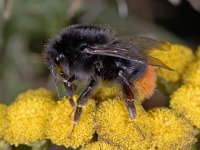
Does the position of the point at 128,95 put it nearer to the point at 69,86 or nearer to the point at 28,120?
the point at 69,86

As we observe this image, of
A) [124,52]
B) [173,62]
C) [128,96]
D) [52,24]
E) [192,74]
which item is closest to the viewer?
[124,52]

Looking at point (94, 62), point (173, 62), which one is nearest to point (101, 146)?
point (94, 62)

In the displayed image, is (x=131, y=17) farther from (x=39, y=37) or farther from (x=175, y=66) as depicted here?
(x=175, y=66)

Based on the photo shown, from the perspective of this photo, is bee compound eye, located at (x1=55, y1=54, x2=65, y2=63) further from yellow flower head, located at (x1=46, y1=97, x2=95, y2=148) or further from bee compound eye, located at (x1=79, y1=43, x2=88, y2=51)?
yellow flower head, located at (x1=46, y1=97, x2=95, y2=148)

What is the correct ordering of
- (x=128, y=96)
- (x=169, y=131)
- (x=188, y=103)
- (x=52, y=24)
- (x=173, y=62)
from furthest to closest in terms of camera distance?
1. (x=52, y=24)
2. (x=173, y=62)
3. (x=188, y=103)
4. (x=169, y=131)
5. (x=128, y=96)

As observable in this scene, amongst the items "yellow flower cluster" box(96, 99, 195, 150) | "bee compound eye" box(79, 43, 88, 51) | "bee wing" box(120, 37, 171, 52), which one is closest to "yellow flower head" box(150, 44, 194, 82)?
"bee wing" box(120, 37, 171, 52)

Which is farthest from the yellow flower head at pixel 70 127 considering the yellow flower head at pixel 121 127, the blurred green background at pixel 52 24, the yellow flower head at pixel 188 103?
the blurred green background at pixel 52 24

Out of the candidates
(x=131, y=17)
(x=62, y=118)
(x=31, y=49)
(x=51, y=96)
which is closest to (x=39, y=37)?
(x=31, y=49)
